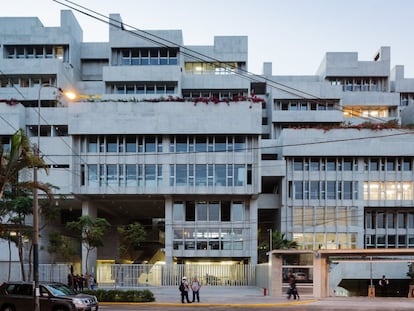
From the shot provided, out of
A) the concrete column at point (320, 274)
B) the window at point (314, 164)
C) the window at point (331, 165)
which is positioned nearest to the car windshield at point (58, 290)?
the concrete column at point (320, 274)

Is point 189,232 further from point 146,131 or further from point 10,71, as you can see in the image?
point 10,71

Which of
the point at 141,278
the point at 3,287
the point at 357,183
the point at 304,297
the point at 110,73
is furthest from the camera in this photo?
the point at 110,73

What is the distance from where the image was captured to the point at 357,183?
59938 mm

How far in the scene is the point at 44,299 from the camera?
22.0m

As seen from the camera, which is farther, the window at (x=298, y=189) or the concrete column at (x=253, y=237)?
the window at (x=298, y=189)

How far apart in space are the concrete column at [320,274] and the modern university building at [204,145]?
15420 millimetres

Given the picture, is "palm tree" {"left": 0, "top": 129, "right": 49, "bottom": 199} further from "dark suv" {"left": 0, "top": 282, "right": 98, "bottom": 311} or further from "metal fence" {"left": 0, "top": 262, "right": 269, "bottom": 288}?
"metal fence" {"left": 0, "top": 262, "right": 269, "bottom": 288}

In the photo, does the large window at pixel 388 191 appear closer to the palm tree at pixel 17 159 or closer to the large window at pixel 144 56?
the large window at pixel 144 56

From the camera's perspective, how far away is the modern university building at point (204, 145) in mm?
51844

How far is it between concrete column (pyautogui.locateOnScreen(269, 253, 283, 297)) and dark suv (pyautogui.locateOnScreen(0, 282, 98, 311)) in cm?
1463

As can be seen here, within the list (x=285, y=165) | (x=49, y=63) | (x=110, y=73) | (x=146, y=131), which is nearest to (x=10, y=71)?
(x=49, y=63)

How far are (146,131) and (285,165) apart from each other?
660 inches

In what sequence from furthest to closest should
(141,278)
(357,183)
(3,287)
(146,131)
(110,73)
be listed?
(110,73), (357,183), (146,131), (141,278), (3,287)

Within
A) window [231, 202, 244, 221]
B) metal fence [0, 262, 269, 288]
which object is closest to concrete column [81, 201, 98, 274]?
metal fence [0, 262, 269, 288]
